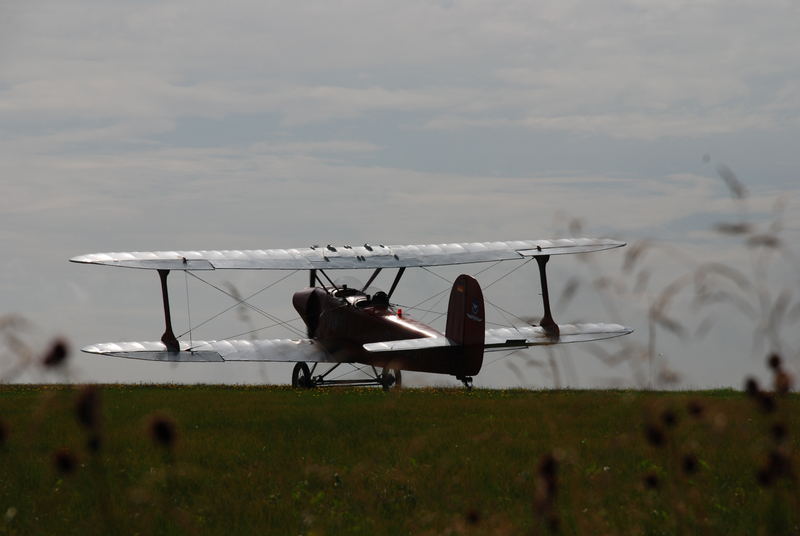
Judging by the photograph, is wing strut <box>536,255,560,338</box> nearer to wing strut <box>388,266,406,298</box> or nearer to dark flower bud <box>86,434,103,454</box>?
wing strut <box>388,266,406,298</box>

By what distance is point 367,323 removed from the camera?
24000 millimetres

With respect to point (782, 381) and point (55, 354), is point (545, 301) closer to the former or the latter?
point (782, 381)

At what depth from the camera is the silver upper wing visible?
23.1 meters

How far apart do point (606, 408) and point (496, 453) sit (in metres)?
4.22

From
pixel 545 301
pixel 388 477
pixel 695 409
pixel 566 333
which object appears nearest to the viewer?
pixel 695 409

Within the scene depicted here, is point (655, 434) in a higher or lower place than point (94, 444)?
lower

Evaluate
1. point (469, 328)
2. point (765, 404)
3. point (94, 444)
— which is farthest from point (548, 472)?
point (469, 328)

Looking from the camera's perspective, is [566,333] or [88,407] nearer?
[88,407]

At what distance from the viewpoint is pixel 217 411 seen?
14555 millimetres

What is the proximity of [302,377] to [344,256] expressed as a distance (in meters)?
3.75

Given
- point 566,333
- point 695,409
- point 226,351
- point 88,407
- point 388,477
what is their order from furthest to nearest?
point 566,333 < point 226,351 < point 388,477 < point 695,409 < point 88,407

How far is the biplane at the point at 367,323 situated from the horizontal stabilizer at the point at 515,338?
0.03 meters

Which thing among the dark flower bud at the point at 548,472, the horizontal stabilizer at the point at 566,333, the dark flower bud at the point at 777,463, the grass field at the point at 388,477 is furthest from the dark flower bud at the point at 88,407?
the horizontal stabilizer at the point at 566,333

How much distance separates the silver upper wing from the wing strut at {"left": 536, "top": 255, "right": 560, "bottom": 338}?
0.90 ft
